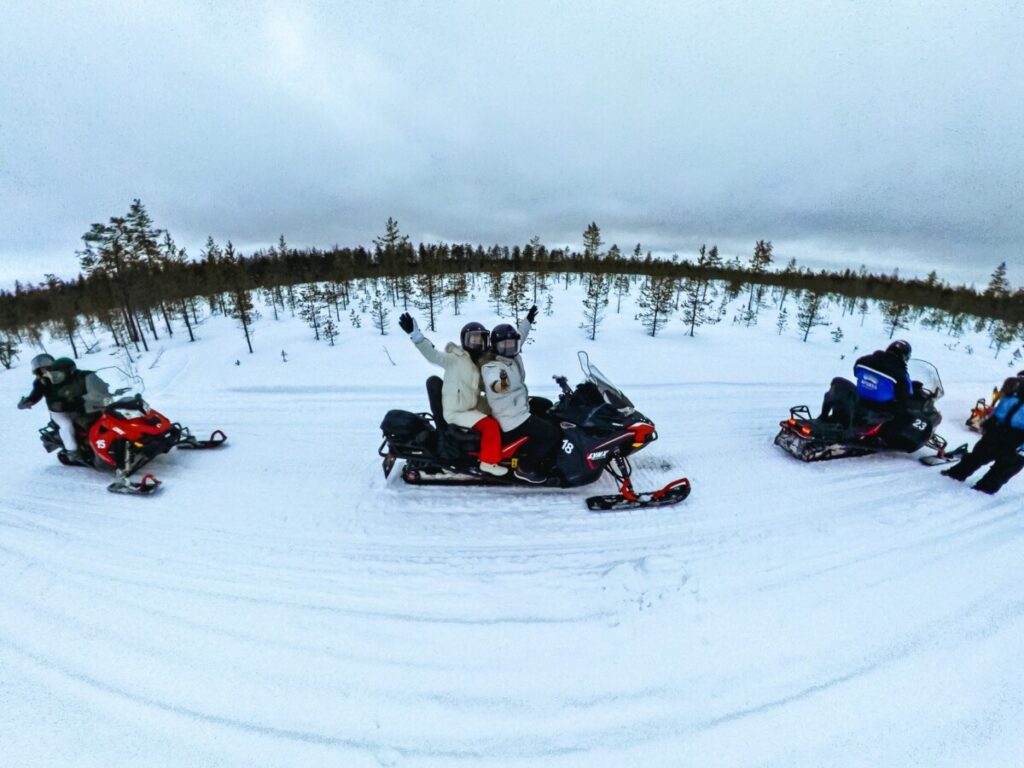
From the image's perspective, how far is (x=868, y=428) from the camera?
190 inches

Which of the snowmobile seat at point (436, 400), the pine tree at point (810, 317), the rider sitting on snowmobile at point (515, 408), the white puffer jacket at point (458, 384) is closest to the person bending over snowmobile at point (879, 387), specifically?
the rider sitting on snowmobile at point (515, 408)

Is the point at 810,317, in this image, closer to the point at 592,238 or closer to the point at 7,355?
the point at 592,238

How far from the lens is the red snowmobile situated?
4.41m

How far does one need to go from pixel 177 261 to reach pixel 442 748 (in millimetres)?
34328

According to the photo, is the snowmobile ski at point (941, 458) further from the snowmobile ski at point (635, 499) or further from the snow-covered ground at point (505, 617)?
the snowmobile ski at point (635, 499)

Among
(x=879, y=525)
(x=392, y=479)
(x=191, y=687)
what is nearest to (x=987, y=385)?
(x=879, y=525)

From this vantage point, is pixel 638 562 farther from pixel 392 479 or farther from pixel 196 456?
pixel 196 456

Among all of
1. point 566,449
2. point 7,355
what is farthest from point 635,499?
point 7,355

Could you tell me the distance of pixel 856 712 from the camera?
2.20m

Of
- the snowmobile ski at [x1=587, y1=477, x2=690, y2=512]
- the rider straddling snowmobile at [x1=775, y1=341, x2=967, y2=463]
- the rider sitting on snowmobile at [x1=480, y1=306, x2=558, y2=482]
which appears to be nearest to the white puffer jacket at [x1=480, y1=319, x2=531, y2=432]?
the rider sitting on snowmobile at [x1=480, y1=306, x2=558, y2=482]

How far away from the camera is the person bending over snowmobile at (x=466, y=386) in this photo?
151 inches

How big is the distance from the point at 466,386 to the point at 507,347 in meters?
0.56

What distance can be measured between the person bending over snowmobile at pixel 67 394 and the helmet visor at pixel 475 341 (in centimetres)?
453

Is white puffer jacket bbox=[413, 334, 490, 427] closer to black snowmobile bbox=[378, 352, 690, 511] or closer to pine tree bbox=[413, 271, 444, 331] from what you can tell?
black snowmobile bbox=[378, 352, 690, 511]
